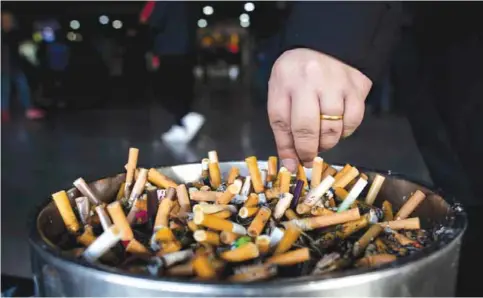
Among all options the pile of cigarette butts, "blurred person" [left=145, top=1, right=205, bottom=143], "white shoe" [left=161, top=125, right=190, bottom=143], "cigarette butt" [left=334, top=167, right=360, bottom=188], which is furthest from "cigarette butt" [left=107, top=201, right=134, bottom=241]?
"white shoe" [left=161, top=125, right=190, bottom=143]

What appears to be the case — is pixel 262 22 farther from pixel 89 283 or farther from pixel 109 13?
pixel 89 283

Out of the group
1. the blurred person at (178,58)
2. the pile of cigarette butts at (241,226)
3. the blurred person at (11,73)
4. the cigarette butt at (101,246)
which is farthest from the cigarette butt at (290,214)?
the blurred person at (11,73)

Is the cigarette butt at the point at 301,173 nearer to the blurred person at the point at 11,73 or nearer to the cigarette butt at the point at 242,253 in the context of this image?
the cigarette butt at the point at 242,253

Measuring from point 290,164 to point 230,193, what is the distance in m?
0.13

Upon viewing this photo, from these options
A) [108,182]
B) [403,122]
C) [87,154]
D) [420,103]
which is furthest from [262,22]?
[108,182]

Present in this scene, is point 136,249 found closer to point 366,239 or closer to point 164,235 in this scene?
point 164,235

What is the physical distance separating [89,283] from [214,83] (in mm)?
8343

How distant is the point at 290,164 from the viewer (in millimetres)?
842

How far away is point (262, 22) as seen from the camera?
6516 mm

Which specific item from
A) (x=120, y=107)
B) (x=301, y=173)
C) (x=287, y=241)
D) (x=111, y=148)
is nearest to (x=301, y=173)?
(x=301, y=173)

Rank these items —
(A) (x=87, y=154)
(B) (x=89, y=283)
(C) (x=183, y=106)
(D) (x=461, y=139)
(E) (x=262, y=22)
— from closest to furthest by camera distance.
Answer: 1. (B) (x=89, y=283)
2. (D) (x=461, y=139)
3. (A) (x=87, y=154)
4. (C) (x=183, y=106)
5. (E) (x=262, y=22)

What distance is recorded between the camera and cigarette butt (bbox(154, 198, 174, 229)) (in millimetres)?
702

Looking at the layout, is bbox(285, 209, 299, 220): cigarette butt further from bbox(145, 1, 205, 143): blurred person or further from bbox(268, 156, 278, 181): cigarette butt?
bbox(145, 1, 205, 143): blurred person

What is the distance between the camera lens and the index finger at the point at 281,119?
739 mm
